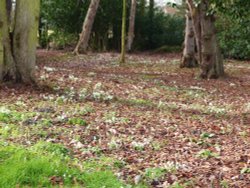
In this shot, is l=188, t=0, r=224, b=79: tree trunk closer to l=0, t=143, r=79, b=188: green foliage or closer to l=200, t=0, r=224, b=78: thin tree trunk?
l=200, t=0, r=224, b=78: thin tree trunk

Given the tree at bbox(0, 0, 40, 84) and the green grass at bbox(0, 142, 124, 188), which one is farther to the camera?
the tree at bbox(0, 0, 40, 84)

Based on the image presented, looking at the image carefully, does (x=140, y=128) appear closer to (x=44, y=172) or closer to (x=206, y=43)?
(x=44, y=172)

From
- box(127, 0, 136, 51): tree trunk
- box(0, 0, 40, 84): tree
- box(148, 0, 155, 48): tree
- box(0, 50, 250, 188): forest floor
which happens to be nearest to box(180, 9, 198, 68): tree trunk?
box(0, 50, 250, 188): forest floor

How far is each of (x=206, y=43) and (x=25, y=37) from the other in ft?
24.9

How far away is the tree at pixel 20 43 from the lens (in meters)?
11.2

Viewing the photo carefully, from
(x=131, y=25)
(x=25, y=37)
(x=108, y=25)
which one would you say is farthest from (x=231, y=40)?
(x=25, y=37)

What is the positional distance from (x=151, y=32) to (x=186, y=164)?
97.6ft

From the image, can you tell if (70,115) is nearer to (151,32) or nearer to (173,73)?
(173,73)

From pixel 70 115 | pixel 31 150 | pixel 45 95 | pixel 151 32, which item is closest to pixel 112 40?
pixel 151 32

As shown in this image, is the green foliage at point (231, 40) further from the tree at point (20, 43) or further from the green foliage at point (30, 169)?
the green foliage at point (30, 169)

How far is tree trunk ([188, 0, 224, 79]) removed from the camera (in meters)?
16.5

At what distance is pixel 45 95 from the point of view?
423 inches

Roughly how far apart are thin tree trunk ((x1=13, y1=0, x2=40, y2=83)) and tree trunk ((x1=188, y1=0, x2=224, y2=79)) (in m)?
6.88

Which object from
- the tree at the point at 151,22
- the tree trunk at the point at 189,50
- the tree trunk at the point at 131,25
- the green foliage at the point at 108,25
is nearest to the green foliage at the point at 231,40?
the green foliage at the point at 108,25
